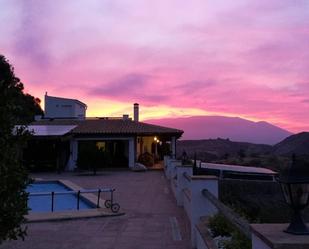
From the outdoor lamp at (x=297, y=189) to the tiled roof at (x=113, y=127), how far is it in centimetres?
3218

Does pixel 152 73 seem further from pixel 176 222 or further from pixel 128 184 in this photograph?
pixel 176 222

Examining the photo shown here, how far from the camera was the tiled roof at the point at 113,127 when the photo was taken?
1404 inches

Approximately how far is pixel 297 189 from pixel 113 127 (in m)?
34.7

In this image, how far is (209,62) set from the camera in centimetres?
2809

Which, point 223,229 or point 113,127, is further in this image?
point 113,127

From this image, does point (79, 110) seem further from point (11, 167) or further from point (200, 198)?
point (11, 167)

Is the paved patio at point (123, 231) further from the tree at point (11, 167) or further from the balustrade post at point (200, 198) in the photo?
the tree at point (11, 167)

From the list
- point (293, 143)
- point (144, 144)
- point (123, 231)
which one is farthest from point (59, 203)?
point (293, 143)

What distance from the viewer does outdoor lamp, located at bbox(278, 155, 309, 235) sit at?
10.3 feet

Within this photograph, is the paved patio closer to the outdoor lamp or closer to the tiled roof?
the outdoor lamp

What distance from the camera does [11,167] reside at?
5.39 meters

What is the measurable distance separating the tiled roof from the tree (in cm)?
2939

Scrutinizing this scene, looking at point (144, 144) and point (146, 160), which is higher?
point (144, 144)

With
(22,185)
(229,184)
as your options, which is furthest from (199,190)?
(229,184)
